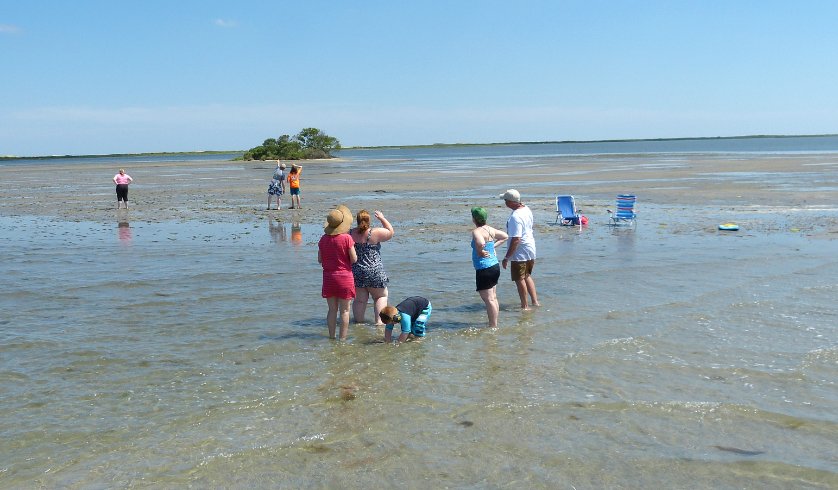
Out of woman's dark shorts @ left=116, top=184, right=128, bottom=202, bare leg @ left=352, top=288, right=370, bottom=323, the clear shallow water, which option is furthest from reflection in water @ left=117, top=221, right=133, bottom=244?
bare leg @ left=352, top=288, right=370, bottom=323

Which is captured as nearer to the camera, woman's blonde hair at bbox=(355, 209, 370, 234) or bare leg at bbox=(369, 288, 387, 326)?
woman's blonde hair at bbox=(355, 209, 370, 234)

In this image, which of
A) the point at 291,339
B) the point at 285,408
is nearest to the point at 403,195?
the point at 291,339

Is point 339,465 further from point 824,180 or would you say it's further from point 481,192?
point 824,180

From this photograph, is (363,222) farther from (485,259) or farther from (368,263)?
(485,259)

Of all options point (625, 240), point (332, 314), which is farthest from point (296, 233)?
point (332, 314)

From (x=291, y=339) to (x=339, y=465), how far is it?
3.66m

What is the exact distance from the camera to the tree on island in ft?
323

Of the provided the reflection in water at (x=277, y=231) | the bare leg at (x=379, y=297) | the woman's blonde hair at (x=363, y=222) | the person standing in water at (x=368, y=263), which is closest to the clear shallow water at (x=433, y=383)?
the bare leg at (x=379, y=297)

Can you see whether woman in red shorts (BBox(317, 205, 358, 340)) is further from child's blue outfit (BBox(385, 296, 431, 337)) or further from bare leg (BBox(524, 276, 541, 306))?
bare leg (BBox(524, 276, 541, 306))

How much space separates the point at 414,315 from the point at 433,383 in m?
1.61

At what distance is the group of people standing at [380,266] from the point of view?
873 centimetres

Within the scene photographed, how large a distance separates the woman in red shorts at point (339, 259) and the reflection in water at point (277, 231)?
9.35 meters

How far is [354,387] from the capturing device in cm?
720

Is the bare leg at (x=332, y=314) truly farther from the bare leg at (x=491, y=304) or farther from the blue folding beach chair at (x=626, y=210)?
the blue folding beach chair at (x=626, y=210)
